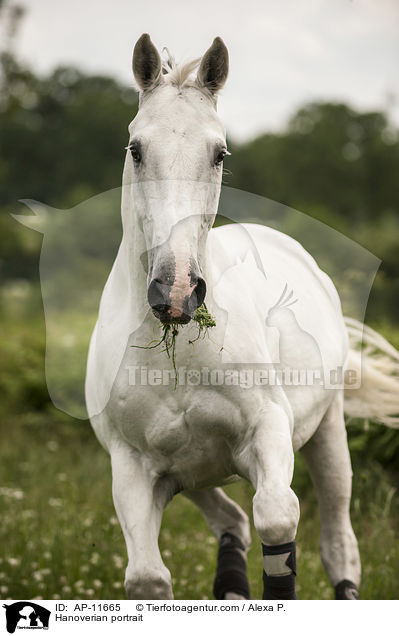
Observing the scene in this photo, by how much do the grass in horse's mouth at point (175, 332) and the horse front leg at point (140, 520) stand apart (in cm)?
54

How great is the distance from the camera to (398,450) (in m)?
6.02

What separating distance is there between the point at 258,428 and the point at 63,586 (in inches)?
89.3

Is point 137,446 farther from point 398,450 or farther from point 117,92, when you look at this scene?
point 117,92

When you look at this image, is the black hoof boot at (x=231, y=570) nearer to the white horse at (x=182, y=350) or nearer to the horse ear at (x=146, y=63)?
the white horse at (x=182, y=350)

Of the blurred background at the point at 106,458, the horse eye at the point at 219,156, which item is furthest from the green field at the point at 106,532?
the horse eye at the point at 219,156

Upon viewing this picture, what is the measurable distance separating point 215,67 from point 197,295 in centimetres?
104

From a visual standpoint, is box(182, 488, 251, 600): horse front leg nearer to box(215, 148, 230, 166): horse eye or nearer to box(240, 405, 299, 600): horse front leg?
box(240, 405, 299, 600): horse front leg

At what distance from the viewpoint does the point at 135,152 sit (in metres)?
2.74

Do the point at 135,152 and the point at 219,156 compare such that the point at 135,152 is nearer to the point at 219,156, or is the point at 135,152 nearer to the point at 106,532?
the point at 219,156

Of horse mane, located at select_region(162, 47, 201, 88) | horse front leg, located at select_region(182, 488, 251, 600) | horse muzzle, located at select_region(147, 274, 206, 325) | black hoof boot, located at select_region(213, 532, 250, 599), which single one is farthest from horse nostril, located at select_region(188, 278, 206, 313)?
black hoof boot, located at select_region(213, 532, 250, 599)

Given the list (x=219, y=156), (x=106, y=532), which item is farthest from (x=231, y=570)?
(x=219, y=156)
